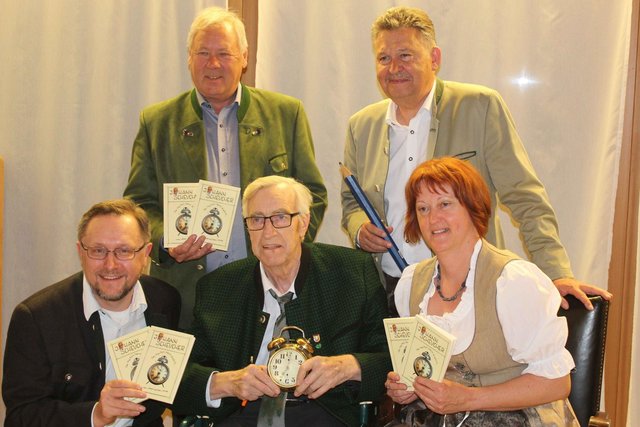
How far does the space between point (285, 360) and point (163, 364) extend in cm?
46

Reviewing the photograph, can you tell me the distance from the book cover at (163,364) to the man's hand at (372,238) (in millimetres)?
973

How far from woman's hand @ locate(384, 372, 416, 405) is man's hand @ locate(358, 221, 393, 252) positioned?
Result: 2.27 ft

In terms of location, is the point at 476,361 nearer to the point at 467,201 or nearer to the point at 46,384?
the point at 467,201

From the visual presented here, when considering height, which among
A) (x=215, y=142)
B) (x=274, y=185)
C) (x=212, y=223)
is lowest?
(x=212, y=223)

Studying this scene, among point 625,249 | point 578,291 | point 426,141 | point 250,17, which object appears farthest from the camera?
point 250,17

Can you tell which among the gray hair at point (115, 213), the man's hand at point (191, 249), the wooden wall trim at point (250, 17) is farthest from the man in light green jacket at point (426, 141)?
the wooden wall trim at point (250, 17)

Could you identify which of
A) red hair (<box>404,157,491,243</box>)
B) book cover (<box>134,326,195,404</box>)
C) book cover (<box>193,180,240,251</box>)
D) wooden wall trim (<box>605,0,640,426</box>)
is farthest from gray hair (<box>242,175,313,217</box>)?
wooden wall trim (<box>605,0,640,426</box>)

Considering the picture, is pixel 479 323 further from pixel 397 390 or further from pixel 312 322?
pixel 312 322

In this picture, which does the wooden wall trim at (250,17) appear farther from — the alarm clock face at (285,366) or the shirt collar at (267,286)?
the alarm clock face at (285,366)

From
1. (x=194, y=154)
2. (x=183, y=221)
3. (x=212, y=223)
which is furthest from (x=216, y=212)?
(x=194, y=154)

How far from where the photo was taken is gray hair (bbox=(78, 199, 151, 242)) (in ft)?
10.6

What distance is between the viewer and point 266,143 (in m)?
3.81

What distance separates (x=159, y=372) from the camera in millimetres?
2930

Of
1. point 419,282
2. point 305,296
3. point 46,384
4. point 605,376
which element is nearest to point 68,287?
point 46,384
